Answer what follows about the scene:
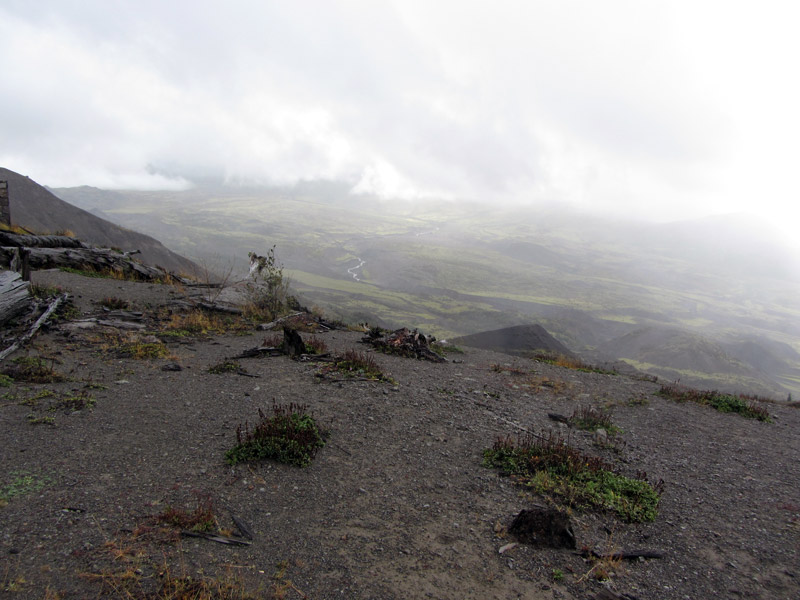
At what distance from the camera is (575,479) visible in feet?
17.6

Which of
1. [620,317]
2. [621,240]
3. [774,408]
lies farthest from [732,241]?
[774,408]

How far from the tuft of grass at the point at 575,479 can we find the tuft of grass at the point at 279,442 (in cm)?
246

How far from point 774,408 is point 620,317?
2433 inches

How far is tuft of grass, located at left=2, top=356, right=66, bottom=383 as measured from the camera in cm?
647

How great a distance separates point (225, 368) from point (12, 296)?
411 cm

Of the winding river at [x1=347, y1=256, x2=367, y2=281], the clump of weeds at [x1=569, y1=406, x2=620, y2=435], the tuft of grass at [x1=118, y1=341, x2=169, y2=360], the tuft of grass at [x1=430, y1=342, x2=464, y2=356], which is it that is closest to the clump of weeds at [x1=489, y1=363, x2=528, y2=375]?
the tuft of grass at [x1=430, y1=342, x2=464, y2=356]

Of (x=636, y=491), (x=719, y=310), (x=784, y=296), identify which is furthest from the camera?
(x=784, y=296)

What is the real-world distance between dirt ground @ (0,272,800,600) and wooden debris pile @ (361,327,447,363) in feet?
10.9

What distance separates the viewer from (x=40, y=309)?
363 inches

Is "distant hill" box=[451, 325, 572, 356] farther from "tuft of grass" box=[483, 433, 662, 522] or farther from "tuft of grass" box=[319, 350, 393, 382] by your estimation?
"tuft of grass" box=[483, 433, 662, 522]

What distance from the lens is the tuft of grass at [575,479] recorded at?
194 inches

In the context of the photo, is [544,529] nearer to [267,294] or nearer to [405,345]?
[405,345]

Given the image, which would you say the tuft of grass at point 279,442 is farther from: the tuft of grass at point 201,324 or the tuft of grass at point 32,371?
the tuft of grass at point 201,324

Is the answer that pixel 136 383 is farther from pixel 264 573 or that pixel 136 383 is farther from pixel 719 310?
pixel 719 310
